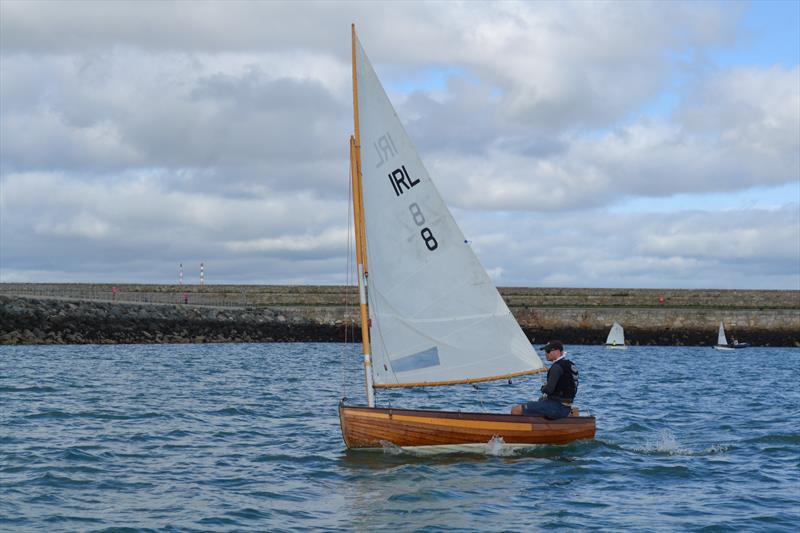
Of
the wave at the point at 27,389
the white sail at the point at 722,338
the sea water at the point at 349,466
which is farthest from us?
the white sail at the point at 722,338

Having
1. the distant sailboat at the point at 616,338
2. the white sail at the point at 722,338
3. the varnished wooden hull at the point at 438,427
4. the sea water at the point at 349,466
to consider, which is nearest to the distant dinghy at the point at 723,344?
the white sail at the point at 722,338

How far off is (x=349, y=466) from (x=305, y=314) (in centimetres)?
4429

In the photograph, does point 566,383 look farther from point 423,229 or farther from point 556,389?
point 423,229

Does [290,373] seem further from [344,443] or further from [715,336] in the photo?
[715,336]

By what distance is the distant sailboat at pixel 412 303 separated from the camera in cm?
1505

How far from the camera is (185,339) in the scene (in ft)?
170

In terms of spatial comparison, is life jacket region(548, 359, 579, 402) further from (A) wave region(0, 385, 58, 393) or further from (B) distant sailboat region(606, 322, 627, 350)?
(B) distant sailboat region(606, 322, 627, 350)

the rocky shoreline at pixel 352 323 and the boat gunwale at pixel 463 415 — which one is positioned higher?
the rocky shoreline at pixel 352 323

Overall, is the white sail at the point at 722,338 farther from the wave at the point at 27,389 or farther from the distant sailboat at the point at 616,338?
the wave at the point at 27,389

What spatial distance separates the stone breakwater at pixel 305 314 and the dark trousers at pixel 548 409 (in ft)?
119

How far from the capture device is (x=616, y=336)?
171ft

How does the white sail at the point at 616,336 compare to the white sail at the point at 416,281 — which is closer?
the white sail at the point at 416,281

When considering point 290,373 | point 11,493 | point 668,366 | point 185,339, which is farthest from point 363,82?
point 185,339

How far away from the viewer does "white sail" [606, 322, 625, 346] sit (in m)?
52.1
